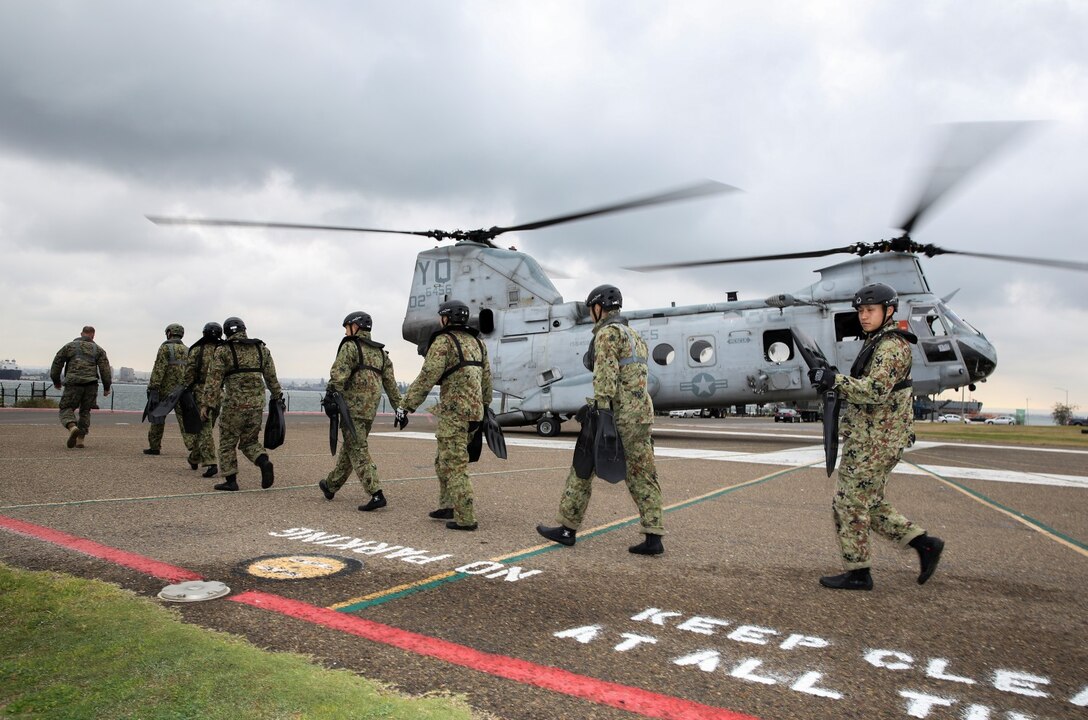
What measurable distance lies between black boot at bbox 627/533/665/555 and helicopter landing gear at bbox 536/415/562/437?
1217cm

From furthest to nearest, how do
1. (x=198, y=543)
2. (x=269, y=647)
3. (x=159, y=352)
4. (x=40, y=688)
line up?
1. (x=159, y=352)
2. (x=198, y=543)
3. (x=269, y=647)
4. (x=40, y=688)

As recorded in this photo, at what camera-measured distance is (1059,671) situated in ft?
9.12

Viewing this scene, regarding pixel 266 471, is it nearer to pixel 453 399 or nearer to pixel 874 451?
pixel 453 399

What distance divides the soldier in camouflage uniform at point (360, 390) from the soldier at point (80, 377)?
20.4ft

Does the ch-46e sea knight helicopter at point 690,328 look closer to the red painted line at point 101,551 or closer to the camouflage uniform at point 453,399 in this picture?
the camouflage uniform at point 453,399

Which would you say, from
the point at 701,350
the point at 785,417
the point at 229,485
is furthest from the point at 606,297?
the point at 785,417

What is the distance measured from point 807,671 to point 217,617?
2555mm

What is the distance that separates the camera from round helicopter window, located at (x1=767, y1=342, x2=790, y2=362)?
50.2 feet

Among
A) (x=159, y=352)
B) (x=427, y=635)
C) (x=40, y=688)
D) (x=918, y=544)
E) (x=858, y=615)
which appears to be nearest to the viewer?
(x=40, y=688)

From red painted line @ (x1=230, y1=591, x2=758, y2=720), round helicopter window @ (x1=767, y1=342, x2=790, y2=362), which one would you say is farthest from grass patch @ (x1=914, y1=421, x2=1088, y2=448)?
red painted line @ (x1=230, y1=591, x2=758, y2=720)

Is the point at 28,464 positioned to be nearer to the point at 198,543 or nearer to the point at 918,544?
the point at 198,543

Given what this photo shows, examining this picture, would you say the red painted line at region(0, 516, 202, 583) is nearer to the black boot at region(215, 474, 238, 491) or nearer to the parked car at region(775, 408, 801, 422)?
the black boot at region(215, 474, 238, 491)

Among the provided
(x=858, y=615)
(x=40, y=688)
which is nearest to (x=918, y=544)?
(x=858, y=615)

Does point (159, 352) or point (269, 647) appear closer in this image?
point (269, 647)
